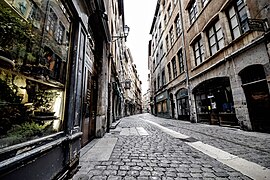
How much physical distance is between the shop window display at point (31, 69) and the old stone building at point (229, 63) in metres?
6.82

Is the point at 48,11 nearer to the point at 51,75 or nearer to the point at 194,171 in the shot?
the point at 51,75

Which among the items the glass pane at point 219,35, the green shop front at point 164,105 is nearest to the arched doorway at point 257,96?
the glass pane at point 219,35

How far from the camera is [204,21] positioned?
9133 millimetres

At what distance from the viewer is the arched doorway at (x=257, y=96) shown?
17.2 ft

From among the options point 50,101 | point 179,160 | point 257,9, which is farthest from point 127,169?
point 257,9

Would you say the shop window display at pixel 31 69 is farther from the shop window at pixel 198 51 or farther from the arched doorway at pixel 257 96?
the shop window at pixel 198 51

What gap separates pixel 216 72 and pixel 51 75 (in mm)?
8610

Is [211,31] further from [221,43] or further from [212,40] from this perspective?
[221,43]

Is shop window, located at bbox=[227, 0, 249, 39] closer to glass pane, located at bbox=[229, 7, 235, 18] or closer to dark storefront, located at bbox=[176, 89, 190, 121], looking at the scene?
glass pane, located at bbox=[229, 7, 235, 18]

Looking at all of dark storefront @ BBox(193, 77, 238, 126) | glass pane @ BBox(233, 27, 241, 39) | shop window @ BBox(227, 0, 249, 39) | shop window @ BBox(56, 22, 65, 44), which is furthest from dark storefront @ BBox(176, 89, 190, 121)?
shop window @ BBox(56, 22, 65, 44)

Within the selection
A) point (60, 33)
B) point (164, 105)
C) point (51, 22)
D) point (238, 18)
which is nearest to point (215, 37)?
point (238, 18)

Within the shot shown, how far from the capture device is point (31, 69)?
1623 millimetres

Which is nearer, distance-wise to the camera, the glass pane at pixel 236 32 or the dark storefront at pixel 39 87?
the dark storefront at pixel 39 87

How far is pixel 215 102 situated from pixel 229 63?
8.66 feet
